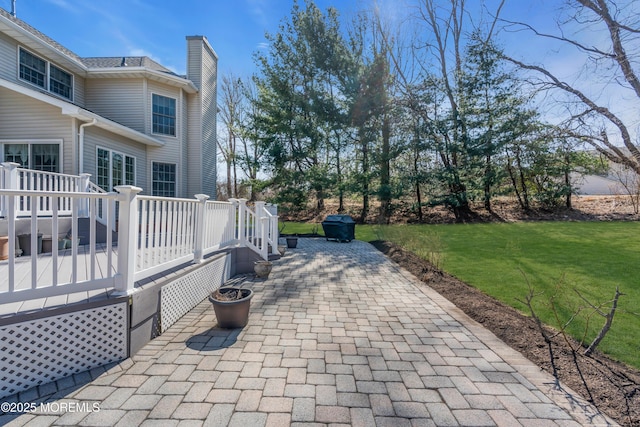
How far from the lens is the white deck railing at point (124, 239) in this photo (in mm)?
2180

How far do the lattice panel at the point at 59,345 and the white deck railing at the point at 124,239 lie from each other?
21 centimetres

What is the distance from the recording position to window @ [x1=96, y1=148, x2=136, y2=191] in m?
8.73

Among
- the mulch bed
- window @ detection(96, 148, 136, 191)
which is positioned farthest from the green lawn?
window @ detection(96, 148, 136, 191)

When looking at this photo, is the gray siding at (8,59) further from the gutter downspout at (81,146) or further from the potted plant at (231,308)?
→ the potted plant at (231,308)

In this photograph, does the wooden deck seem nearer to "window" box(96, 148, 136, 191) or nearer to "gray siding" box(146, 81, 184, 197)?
"window" box(96, 148, 136, 191)

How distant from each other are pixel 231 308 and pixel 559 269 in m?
6.79

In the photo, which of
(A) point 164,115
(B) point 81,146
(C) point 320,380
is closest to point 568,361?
(C) point 320,380

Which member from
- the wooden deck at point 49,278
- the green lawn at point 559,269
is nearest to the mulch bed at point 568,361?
the green lawn at point 559,269

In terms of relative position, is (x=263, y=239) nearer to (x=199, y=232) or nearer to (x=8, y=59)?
(x=199, y=232)

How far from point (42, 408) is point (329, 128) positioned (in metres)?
15.7

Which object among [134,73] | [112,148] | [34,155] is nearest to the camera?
[34,155]

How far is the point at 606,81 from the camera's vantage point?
3717 millimetres

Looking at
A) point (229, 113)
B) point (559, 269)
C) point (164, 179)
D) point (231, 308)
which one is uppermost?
point (229, 113)

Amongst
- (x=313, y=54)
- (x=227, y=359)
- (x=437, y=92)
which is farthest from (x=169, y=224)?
(x=437, y=92)
